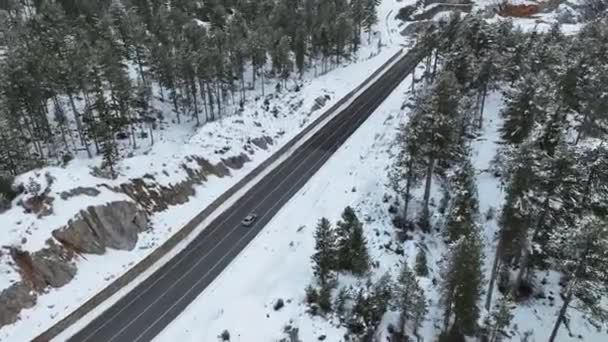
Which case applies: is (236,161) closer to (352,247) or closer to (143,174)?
(143,174)

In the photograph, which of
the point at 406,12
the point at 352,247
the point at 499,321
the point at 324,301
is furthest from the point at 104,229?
the point at 406,12

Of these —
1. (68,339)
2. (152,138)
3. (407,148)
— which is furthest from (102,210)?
(407,148)

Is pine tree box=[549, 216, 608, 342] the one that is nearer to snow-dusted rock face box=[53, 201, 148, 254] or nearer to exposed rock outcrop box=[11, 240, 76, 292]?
snow-dusted rock face box=[53, 201, 148, 254]

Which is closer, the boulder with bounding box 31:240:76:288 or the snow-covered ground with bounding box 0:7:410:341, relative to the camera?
the snow-covered ground with bounding box 0:7:410:341

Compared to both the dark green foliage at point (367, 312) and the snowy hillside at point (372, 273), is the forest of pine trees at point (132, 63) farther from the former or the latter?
the dark green foliage at point (367, 312)

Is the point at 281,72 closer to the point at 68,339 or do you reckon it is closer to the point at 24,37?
the point at 24,37

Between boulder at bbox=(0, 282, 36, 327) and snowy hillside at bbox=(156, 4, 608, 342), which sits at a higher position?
boulder at bbox=(0, 282, 36, 327)

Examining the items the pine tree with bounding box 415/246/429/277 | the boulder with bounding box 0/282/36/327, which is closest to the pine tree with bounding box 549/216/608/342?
the pine tree with bounding box 415/246/429/277
